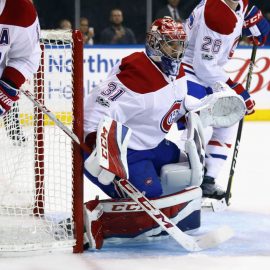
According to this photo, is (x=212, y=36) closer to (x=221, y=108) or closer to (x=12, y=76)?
(x=221, y=108)

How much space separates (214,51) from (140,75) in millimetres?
884

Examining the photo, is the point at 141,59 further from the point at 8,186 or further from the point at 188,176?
the point at 8,186

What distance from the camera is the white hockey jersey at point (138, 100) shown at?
3.12m

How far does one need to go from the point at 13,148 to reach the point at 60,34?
86cm

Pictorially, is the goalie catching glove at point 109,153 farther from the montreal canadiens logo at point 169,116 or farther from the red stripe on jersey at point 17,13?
the red stripe on jersey at point 17,13

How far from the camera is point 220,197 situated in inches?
159

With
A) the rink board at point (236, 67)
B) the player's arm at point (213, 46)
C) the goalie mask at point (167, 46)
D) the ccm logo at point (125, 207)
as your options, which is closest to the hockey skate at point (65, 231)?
the ccm logo at point (125, 207)

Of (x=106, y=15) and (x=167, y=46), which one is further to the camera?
(x=106, y=15)

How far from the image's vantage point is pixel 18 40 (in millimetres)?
3000

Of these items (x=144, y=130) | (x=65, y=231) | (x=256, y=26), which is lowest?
(x=65, y=231)

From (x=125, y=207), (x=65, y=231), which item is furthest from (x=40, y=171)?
(x=125, y=207)

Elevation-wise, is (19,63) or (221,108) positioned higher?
(19,63)

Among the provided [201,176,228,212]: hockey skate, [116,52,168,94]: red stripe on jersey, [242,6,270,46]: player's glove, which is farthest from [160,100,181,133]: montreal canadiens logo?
[242,6,270,46]: player's glove

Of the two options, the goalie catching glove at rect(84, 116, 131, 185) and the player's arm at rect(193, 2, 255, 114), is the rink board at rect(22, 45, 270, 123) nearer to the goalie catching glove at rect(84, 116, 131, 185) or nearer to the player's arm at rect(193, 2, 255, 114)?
the player's arm at rect(193, 2, 255, 114)
